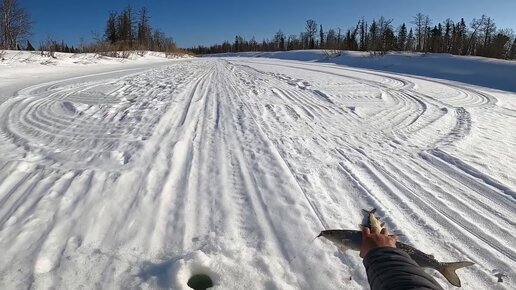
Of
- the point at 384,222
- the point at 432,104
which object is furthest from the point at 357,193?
the point at 432,104

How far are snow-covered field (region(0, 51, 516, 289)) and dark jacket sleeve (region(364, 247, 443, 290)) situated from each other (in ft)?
1.87

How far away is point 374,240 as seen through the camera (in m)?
1.74

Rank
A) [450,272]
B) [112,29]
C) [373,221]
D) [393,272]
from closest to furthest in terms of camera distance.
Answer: [393,272] < [450,272] < [373,221] < [112,29]

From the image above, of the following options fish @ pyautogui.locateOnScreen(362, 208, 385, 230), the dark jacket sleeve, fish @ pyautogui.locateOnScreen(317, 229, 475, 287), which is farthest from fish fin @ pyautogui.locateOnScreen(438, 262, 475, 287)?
the dark jacket sleeve

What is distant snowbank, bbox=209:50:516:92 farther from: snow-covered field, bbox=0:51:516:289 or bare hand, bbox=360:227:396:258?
bare hand, bbox=360:227:396:258

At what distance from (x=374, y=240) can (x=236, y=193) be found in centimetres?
148

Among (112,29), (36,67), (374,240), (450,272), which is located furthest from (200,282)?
(112,29)

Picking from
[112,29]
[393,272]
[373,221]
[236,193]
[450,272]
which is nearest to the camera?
[393,272]

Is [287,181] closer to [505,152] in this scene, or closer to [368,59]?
[505,152]

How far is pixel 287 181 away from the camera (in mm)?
3275

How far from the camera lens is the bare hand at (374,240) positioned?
169cm

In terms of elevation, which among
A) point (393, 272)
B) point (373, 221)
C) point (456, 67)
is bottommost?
point (373, 221)

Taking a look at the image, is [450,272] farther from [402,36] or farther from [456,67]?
[402,36]

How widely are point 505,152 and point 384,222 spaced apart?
2610mm
